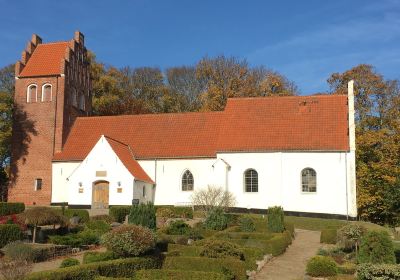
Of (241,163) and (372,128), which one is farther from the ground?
(372,128)

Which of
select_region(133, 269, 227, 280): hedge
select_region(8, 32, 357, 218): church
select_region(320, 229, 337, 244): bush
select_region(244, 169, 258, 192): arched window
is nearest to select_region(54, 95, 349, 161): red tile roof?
select_region(8, 32, 357, 218): church

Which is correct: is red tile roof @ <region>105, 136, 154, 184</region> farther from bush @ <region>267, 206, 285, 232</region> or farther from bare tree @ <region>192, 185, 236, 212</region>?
bush @ <region>267, 206, 285, 232</region>

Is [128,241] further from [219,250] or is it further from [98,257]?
[219,250]

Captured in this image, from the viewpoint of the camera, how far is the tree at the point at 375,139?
36.1 metres

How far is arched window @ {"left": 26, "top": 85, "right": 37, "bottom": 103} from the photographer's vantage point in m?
39.4

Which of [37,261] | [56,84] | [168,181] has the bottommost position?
[37,261]

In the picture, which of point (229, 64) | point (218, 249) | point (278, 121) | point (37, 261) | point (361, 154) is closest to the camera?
point (218, 249)

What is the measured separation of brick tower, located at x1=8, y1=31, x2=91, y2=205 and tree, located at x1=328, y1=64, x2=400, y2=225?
926 inches

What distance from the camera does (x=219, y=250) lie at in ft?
55.4

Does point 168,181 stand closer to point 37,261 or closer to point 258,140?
point 258,140

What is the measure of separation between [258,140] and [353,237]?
14455mm

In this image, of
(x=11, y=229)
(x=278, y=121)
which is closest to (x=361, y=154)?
(x=278, y=121)

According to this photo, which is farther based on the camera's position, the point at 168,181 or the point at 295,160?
the point at 168,181

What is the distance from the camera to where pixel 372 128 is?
40750 mm
